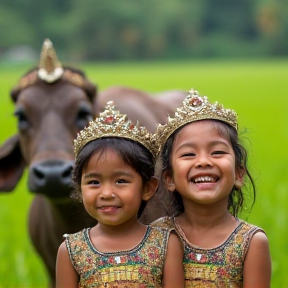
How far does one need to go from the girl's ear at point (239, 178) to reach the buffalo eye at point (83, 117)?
2117 millimetres

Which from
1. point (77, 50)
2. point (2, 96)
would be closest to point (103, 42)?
point (77, 50)

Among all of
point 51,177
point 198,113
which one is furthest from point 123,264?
point 51,177

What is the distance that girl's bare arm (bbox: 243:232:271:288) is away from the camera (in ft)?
11.6

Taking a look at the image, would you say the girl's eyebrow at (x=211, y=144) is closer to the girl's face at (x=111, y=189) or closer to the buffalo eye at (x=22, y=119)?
the girl's face at (x=111, y=189)

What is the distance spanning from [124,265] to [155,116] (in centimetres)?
359

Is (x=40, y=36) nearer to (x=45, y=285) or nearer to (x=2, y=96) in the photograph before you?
(x=2, y=96)

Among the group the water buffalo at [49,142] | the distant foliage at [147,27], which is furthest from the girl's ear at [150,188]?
the distant foliage at [147,27]

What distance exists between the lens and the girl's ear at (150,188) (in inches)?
146

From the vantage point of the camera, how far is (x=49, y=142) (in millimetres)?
5500

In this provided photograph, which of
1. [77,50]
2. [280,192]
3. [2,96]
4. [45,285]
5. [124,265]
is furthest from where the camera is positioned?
[77,50]

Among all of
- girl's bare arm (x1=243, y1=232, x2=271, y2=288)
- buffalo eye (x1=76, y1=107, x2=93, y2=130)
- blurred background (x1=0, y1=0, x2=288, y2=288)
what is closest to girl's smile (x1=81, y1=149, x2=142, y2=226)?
girl's bare arm (x1=243, y1=232, x2=271, y2=288)

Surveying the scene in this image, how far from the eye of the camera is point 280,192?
30.4 ft

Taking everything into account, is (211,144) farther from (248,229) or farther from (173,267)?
(173,267)

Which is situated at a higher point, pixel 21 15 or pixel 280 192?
pixel 21 15
